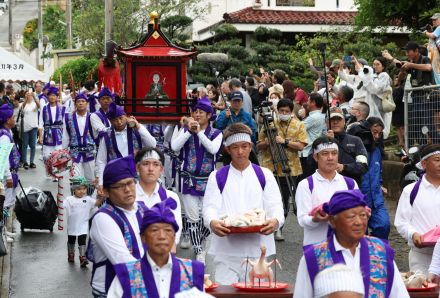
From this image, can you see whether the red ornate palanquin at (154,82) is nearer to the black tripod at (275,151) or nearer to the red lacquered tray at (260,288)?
the black tripod at (275,151)

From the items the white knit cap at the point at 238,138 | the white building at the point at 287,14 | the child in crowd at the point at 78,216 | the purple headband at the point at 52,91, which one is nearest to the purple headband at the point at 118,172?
the white knit cap at the point at 238,138

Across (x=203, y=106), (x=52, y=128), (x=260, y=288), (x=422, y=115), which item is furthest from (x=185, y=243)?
(x=52, y=128)

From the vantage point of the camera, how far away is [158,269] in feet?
22.0

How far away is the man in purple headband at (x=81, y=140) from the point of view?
17047 mm

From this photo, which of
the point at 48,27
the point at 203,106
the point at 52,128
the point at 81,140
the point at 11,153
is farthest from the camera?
the point at 48,27

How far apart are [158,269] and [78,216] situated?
7740 millimetres

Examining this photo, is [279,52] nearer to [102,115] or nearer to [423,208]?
[102,115]

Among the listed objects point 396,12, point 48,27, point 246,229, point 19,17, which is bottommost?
point 246,229

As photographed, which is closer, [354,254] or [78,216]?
[354,254]

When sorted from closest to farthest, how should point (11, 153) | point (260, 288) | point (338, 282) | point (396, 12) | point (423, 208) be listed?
point (338, 282), point (260, 288), point (423, 208), point (11, 153), point (396, 12)

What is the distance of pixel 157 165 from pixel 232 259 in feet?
3.50

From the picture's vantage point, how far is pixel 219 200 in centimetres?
985

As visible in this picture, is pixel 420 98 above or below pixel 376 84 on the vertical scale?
below

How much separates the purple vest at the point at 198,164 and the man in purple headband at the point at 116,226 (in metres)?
5.68
